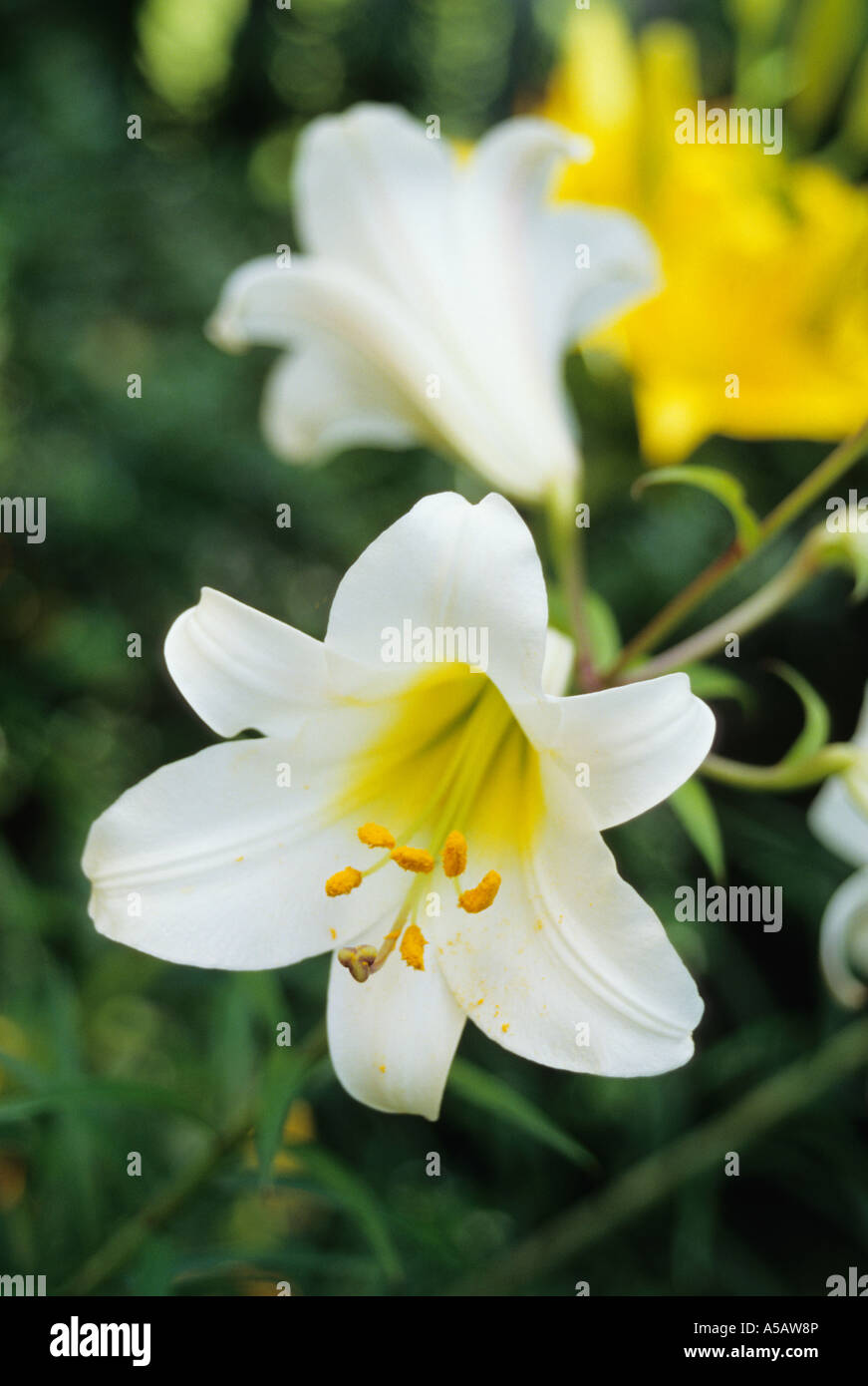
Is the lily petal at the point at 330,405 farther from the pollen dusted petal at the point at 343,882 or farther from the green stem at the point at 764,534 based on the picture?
the pollen dusted petal at the point at 343,882

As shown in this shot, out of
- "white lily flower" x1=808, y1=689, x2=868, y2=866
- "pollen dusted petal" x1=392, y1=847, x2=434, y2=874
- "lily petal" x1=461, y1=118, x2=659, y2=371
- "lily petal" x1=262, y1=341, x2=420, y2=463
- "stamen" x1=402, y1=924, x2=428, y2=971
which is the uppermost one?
"lily petal" x1=461, y1=118, x2=659, y2=371

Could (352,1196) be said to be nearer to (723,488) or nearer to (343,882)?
(343,882)

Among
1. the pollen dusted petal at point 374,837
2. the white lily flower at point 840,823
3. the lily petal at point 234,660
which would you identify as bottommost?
the pollen dusted petal at point 374,837

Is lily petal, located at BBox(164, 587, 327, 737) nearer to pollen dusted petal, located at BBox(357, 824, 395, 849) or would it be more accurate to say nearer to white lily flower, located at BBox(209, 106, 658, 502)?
pollen dusted petal, located at BBox(357, 824, 395, 849)

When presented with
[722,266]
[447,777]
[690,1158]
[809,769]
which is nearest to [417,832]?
[447,777]

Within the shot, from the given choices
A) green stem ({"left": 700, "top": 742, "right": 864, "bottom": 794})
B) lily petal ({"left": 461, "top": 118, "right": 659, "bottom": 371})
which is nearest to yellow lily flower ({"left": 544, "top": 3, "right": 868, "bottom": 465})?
lily petal ({"left": 461, "top": 118, "right": 659, "bottom": 371})

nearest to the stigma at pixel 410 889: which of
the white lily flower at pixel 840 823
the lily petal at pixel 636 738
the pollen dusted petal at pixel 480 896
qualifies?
the pollen dusted petal at pixel 480 896
